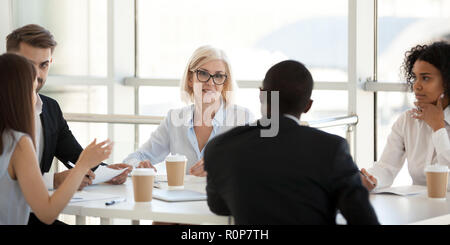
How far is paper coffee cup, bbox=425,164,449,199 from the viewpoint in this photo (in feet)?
6.82

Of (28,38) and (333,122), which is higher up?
(28,38)

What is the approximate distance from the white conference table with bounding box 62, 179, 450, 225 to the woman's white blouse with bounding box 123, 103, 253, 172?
83 cm

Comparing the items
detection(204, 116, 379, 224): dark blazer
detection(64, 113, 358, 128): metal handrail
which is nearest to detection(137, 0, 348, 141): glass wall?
detection(64, 113, 358, 128): metal handrail

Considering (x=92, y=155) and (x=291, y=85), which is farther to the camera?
(x=92, y=155)

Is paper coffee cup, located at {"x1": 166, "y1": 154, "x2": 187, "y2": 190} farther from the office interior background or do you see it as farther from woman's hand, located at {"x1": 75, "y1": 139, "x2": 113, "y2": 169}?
the office interior background

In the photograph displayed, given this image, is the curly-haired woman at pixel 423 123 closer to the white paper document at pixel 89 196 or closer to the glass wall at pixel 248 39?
the white paper document at pixel 89 196

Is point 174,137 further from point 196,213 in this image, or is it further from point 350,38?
point 350,38

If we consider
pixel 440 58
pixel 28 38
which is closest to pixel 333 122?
pixel 440 58

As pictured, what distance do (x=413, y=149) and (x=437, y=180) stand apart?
54 cm

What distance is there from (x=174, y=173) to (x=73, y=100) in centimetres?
343

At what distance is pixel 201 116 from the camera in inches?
116

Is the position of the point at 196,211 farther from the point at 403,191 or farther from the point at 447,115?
the point at 447,115

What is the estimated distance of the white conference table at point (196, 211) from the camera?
68.7 inches

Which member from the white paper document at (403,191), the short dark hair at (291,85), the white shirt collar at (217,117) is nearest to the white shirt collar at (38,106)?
the white shirt collar at (217,117)
